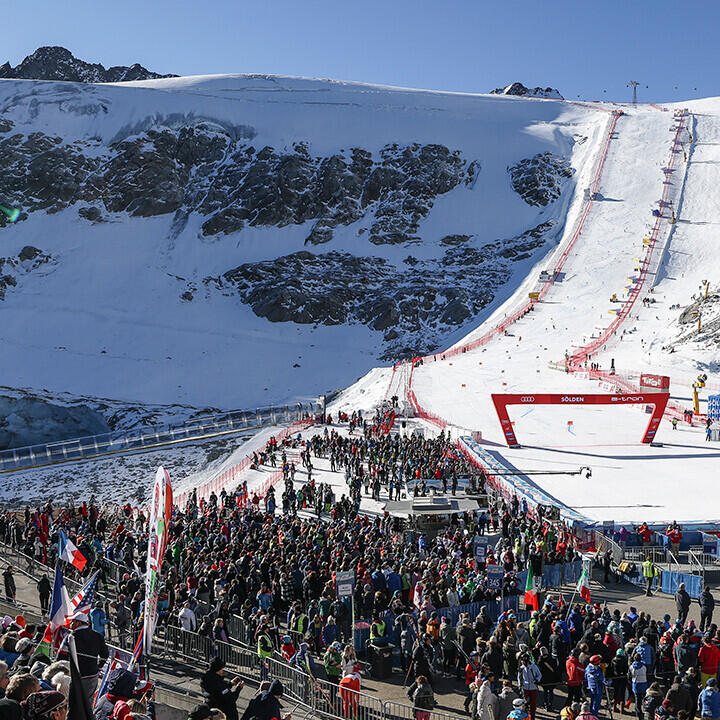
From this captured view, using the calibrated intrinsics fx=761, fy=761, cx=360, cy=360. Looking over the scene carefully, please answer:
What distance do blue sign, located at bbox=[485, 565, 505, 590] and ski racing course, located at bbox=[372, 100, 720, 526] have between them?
33.3ft

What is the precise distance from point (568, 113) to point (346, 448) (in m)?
102

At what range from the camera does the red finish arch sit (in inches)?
1430

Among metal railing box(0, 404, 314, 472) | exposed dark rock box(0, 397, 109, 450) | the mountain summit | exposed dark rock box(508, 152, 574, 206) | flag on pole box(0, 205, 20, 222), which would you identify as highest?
the mountain summit

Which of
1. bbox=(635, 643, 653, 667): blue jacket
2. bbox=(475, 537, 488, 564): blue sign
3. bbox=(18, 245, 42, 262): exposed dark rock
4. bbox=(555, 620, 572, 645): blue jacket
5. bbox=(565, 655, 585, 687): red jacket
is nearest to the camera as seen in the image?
bbox=(565, 655, 585, 687): red jacket

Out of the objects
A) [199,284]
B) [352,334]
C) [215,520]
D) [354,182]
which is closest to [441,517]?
[215,520]

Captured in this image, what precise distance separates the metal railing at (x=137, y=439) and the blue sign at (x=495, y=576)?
1189 inches

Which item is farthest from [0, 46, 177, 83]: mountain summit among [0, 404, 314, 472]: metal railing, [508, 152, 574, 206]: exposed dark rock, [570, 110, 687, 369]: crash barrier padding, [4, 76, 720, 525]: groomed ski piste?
[0, 404, 314, 472]: metal railing

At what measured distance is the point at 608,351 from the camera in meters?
54.4

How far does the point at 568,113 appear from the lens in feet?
397

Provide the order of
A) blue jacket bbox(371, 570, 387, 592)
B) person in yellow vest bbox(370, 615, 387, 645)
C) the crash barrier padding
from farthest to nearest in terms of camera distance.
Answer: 1. the crash barrier padding
2. blue jacket bbox(371, 570, 387, 592)
3. person in yellow vest bbox(370, 615, 387, 645)

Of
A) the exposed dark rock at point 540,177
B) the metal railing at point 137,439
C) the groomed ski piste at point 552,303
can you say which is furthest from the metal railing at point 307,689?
the exposed dark rock at point 540,177

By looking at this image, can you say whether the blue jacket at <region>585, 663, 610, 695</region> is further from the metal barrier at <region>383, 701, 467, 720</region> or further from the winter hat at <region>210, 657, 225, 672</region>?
the winter hat at <region>210, 657, 225, 672</region>

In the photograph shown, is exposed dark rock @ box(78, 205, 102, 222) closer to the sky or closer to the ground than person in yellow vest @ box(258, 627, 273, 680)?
closer to the sky

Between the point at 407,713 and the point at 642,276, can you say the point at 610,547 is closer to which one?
the point at 407,713
